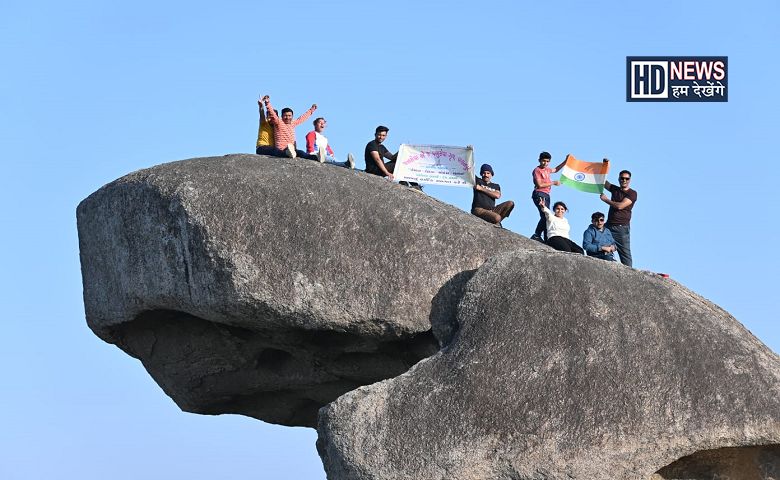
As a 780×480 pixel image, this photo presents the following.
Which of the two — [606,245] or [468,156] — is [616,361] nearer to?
[606,245]

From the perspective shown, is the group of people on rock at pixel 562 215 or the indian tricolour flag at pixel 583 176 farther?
the indian tricolour flag at pixel 583 176

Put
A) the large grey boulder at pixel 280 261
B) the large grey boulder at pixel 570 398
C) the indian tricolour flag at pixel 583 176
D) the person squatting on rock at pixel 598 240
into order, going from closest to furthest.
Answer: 1. the large grey boulder at pixel 570 398
2. the large grey boulder at pixel 280 261
3. the person squatting on rock at pixel 598 240
4. the indian tricolour flag at pixel 583 176

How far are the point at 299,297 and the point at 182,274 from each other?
150 centimetres

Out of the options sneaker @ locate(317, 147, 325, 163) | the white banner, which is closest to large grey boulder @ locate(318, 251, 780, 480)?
the white banner

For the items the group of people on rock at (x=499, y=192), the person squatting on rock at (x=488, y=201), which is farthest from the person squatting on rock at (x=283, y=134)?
the person squatting on rock at (x=488, y=201)

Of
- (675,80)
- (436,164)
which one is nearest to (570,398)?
(436,164)

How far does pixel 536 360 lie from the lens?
1497cm

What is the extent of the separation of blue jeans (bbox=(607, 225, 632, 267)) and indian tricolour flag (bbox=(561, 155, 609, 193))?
0.84m

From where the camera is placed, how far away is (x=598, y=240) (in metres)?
17.7

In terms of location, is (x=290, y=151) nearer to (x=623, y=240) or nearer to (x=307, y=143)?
(x=307, y=143)

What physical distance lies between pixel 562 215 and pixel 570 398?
12.4 ft

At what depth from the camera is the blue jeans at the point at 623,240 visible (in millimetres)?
17891

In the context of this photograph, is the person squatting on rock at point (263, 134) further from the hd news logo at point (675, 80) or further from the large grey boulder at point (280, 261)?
the hd news logo at point (675, 80)

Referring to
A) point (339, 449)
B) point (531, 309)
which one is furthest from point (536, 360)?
point (339, 449)
